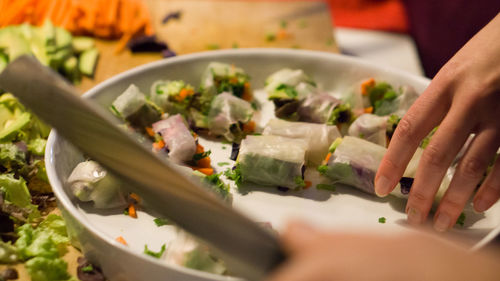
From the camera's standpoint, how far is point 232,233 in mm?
1015

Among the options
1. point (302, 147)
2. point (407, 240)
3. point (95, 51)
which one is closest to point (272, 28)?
point (95, 51)

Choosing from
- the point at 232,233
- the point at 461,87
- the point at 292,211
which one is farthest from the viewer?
the point at 292,211

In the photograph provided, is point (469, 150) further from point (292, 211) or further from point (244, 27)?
point (244, 27)

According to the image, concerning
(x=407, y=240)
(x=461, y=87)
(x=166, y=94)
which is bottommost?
(x=166, y=94)

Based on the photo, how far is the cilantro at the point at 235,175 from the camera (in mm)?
1617

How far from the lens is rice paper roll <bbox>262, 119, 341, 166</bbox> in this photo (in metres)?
1.72

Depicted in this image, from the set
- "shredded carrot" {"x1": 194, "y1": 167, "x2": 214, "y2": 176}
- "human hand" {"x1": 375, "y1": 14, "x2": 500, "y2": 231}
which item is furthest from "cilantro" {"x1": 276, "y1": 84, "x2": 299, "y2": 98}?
"human hand" {"x1": 375, "y1": 14, "x2": 500, "y2": 231}

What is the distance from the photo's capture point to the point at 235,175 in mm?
1627

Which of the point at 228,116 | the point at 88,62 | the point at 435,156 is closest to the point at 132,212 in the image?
the point at 228,116

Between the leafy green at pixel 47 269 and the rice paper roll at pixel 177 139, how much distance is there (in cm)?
48

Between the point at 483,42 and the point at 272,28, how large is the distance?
1.57 metres

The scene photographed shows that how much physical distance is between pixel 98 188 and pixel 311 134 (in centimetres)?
71

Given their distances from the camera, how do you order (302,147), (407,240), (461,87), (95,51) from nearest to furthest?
(407,240), (461,87), (302,147), (95,51)

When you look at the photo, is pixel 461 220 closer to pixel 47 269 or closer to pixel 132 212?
pixel 132 212
